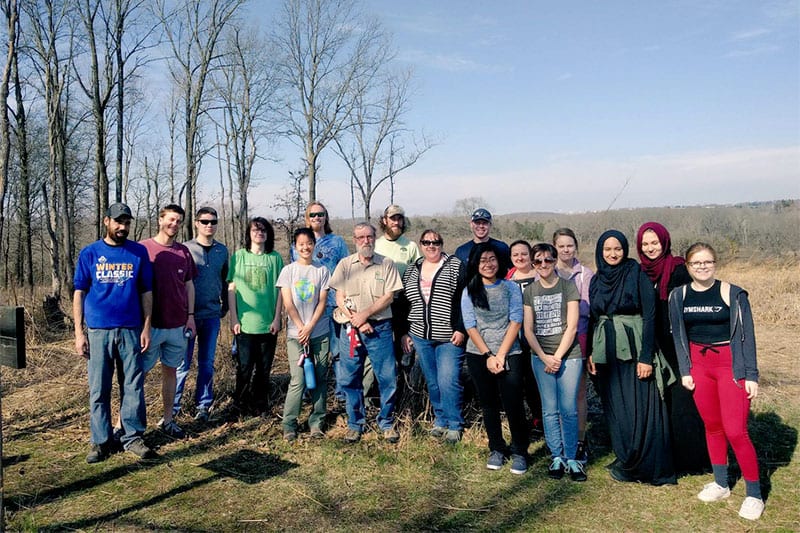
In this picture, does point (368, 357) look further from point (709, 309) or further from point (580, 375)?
point (709, 309)

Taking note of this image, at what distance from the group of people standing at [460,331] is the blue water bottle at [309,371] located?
0.04 feet

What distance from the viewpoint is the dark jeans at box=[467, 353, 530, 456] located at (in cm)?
421

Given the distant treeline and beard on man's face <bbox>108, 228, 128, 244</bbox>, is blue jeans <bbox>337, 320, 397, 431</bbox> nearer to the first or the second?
beard on man's face <bbox>108, 228, 128, 244</bbox>

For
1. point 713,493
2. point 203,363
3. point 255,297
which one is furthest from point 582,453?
point 203,363

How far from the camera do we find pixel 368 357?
5.09 m

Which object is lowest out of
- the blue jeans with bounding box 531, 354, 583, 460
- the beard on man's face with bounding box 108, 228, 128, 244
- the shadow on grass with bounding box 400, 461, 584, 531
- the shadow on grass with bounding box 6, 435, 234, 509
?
the shadow on grass with bounding box 400, 461, 584, 531

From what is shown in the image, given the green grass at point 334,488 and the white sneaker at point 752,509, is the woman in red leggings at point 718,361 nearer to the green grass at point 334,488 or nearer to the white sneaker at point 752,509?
the white sneaker at point 752,509

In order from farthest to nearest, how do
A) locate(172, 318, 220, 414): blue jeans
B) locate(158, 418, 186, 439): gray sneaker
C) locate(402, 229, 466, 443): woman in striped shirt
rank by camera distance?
locate(172, 318, 220, 414): blue jeans, locate(158, 418, 186, 439): gray sneaker, locate(402, 229, 466, 443): woman in striped shirt

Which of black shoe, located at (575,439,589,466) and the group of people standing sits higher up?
the group of people standing

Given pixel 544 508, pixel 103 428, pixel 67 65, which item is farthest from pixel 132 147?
pixel 544 508

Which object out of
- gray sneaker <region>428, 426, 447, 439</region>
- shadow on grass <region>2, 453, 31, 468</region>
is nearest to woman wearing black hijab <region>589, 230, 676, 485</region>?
gray sneaker <region>428, 426, 447, 439</region>

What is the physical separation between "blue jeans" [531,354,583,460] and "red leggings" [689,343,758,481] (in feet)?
2.60

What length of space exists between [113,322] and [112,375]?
0.44 metres

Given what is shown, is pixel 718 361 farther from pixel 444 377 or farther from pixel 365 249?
pixel 365 249
